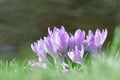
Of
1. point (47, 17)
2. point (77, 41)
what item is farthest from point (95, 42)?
point (47, 17)

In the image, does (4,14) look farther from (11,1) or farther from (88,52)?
(88,52)

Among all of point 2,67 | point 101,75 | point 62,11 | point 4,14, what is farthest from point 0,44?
point 101,75

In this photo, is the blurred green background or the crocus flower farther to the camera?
the blurred green background

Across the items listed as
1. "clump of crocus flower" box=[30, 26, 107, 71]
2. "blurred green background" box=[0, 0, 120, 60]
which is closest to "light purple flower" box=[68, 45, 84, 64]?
"clump of crocus flower" box=[30, 26, 107, 71]

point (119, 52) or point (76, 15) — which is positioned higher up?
point (76, 15)

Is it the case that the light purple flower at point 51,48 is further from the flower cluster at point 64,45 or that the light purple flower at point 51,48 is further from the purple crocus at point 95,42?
the purple crocus at point 95,42

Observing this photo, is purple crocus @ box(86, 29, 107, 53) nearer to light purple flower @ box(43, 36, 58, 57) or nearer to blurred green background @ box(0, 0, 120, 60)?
light purple flower @ box(43, 36, 58, 57)

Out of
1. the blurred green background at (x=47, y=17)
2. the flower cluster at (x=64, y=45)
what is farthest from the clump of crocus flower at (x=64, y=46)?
the blurred green background at (x=47, y=17)

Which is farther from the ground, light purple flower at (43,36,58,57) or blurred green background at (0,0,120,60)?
blurred green background at (0,0,120,60)
